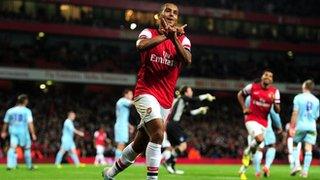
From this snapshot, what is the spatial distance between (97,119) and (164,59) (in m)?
34.2

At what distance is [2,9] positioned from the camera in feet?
157

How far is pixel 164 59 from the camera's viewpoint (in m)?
8.89

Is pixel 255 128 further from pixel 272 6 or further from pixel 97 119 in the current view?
pixel 272 6

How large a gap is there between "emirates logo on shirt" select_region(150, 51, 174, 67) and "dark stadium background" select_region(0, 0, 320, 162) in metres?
26.4

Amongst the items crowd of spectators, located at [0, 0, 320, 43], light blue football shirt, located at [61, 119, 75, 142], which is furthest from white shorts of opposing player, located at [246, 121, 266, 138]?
crowd of spectators, located at [0, 0, 320, 43]

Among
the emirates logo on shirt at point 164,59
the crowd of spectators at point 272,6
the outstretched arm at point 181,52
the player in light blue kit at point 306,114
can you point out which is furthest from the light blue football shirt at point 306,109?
the crowd of spectators at point 272,6

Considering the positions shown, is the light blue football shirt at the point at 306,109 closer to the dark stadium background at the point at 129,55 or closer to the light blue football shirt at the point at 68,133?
the light blue football shirt at the point at 68,133

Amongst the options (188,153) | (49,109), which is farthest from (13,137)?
(49,109)

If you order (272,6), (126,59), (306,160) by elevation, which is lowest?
(306,160)

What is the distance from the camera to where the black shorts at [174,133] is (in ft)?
58.1

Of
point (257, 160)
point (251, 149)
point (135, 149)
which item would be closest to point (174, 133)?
point (257, 160)

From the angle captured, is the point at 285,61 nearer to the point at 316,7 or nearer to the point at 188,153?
the point at 316,7

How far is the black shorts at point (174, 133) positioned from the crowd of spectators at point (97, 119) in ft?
50.6

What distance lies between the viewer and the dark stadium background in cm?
4359
